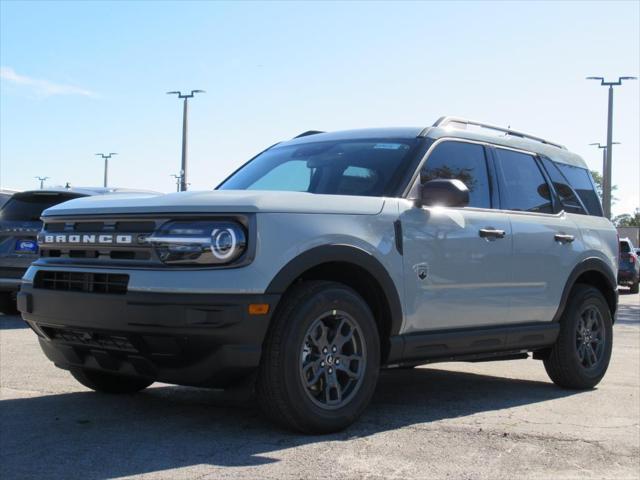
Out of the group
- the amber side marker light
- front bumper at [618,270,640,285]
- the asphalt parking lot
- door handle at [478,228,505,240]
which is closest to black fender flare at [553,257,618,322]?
the asphalt parking lot

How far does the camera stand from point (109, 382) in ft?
18.5

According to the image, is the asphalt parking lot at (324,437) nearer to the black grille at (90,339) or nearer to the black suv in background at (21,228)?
the black grille at (90,339)

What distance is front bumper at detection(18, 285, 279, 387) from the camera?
4.25m

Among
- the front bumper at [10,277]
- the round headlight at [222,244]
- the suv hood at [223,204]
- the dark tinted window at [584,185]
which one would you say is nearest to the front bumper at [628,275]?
the dark tinted window at [584,185]

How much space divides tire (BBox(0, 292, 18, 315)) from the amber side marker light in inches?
309

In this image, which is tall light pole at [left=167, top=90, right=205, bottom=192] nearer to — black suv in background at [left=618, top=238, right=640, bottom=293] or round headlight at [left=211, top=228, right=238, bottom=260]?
black suv in background at [left=618, top=238, right=640, bottom=293]

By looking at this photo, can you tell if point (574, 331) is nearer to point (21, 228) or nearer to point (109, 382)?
point (109, 382)

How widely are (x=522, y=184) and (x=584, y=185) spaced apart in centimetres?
127

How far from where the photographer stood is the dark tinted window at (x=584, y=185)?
734 cm

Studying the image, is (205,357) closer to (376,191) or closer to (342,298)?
(342,298)

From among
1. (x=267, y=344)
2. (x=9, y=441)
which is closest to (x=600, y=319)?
(x=267, y=344)

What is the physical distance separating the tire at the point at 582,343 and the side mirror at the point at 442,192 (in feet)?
6.56

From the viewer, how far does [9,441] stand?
14.3 feet

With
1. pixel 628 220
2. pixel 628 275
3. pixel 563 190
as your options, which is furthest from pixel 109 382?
pixel 628 220
